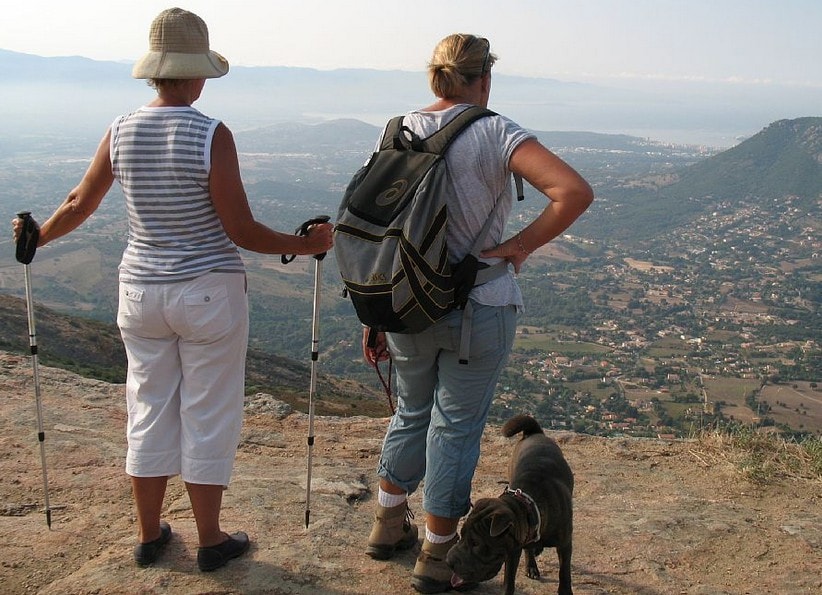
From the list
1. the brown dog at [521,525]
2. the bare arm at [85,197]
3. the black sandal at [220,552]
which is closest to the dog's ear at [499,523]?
the brown dog at [521,525]

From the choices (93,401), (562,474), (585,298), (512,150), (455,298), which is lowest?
(585,298)

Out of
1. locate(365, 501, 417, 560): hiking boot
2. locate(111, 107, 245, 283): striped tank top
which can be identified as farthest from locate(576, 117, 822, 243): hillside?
locate(111, 107, 245, 283): striped tank top

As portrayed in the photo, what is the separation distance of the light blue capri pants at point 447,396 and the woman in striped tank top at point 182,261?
0.64m

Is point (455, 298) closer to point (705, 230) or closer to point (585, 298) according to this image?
point (585, 298)

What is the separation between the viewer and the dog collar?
3.02 metres

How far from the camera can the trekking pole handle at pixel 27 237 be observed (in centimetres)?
342

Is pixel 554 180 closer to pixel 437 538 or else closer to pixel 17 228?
pixel 437 538

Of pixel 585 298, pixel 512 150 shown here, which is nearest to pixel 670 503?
pixel 512 150

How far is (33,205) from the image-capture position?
66.8 metres

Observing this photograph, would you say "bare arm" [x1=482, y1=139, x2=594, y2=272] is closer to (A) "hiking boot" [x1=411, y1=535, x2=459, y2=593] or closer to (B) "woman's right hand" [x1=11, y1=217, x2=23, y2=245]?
(A) "hiking boot" [x1=411, y1=535, x2=459, y2=593]

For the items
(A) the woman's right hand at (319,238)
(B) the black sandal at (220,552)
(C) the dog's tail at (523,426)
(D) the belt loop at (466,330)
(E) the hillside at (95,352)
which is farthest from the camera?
(E) the hillside at (95,352)

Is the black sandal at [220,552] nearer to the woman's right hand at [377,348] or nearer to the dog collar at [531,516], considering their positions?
the woman's right hand at [377,348]

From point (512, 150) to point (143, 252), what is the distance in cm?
144

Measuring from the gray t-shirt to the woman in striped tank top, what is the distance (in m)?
0.62
